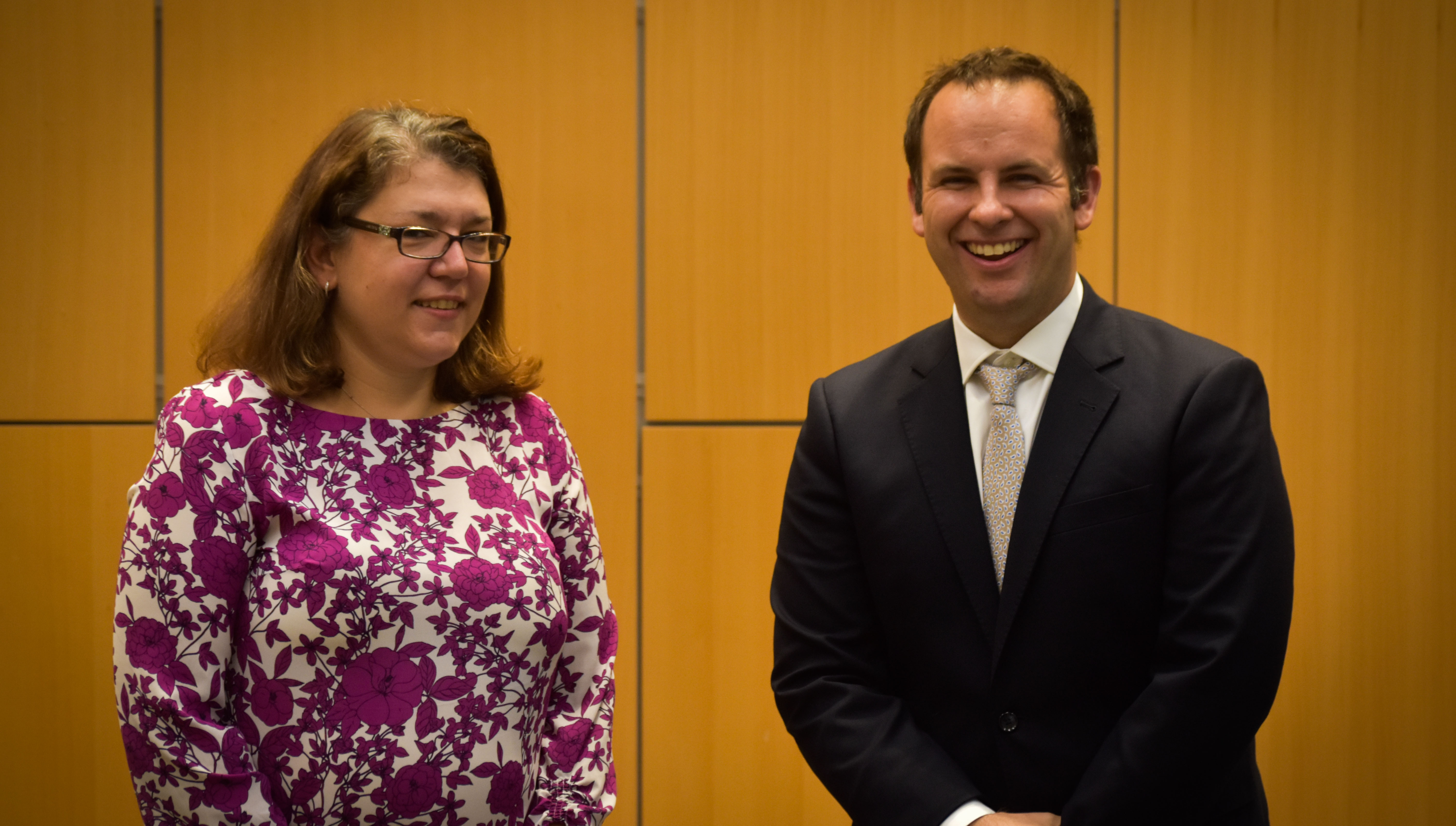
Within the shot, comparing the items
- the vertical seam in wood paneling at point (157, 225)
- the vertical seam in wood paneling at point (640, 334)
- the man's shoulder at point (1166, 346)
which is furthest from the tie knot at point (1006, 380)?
the vertical seam in wood paneling at point (157, 225)

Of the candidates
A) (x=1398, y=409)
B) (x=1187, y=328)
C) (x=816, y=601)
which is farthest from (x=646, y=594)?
(x=1398, y=409)

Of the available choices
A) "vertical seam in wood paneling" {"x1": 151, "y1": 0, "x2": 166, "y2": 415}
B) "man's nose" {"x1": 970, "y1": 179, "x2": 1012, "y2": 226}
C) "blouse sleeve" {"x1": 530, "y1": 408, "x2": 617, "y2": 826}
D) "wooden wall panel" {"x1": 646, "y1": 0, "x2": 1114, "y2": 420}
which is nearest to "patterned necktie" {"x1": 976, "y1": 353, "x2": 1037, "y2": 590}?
"man's nose" {"x1": 970, "y1": 179, "x2": 1012, "y2": 226}

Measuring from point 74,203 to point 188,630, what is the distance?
5.99ft

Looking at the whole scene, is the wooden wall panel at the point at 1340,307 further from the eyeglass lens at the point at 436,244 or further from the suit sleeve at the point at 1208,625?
the eyeglass lens at the point at 436,244

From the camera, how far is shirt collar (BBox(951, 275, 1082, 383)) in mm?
1540

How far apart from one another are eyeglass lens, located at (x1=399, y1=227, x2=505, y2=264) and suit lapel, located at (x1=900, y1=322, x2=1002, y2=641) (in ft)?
2.32

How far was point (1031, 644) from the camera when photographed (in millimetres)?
1439

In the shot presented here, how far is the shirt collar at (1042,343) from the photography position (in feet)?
5.05

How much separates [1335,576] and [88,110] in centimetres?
353

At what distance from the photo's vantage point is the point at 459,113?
263 centimetres

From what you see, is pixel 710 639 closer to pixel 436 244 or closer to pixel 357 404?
pixel 357 404

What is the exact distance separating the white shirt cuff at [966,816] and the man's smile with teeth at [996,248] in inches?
31.2

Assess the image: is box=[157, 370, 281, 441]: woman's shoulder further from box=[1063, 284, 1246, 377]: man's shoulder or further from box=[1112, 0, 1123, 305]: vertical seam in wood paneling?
box=[1112, 0, 1123, 305]: vertical seam in wood paneling

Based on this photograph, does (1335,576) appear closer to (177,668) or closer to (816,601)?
(816,601)
